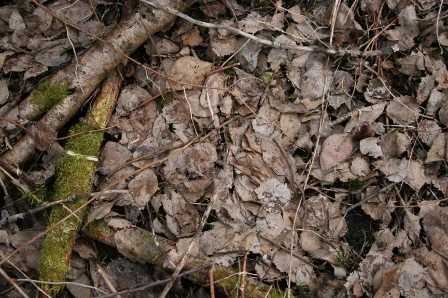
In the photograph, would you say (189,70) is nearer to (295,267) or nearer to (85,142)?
(85,142)

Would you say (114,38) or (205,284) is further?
(114,38)

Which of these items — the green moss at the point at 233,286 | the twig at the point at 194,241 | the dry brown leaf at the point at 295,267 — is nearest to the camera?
the twig at the point at 194,241

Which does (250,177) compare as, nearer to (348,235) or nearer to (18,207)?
(348,235)

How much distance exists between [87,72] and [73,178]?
2.69 feet

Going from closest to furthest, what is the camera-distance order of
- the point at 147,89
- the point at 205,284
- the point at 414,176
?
the point at 205,284
the point at 414,176
the point at 147,89

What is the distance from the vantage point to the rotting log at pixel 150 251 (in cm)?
278

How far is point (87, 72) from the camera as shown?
3.00 m

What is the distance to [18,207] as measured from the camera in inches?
121

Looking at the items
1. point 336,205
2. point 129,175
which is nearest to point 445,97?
point 336,205

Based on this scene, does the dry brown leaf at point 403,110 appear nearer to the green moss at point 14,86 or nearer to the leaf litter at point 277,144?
the leaf litter at point 277,144

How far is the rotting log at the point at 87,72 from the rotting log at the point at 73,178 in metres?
0.12

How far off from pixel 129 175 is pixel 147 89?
2.42ft

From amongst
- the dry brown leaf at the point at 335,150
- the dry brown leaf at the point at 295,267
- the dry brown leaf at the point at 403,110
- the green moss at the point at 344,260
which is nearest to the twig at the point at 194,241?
the dry brown leaf at the point at 295,267

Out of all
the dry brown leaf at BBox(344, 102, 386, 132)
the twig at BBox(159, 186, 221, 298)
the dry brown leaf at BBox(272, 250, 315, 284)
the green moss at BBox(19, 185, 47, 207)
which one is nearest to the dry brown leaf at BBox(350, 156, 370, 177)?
the dry brown leaf at BBox(344, 102, 386, 132)
